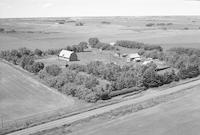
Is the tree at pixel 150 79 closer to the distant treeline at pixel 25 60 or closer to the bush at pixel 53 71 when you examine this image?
the bush at pixel 53 71

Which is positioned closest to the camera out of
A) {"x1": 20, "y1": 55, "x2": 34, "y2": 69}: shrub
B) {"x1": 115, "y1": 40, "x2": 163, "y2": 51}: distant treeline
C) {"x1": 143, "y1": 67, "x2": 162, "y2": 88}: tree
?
{"x1": 143, "y1": 67, "x2": 162, "y2": 88}: tree

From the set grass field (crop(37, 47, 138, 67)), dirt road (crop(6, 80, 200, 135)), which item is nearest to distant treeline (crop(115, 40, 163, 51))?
grass field (crop(37, 47, 138, 67))

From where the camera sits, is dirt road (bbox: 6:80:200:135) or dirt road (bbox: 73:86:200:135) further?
dirt road (bbox: 6:80:200:135)

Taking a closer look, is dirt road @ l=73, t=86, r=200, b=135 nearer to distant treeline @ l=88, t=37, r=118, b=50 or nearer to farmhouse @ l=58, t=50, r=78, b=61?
farmhouse @ l=58, t=50, r=78, b=61

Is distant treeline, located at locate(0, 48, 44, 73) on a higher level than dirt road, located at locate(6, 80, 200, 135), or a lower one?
higher

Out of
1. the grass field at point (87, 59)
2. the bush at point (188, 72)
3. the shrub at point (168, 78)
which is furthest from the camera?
the grass field at point (87, 59)

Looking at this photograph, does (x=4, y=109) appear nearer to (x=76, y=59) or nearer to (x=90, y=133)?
(x=90, y=133)

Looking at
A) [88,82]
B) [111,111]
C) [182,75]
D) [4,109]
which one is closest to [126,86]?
[88,82]

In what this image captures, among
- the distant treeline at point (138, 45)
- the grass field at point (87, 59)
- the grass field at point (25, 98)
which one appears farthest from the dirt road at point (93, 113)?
the distant treeline at point (138, 45)
